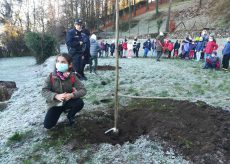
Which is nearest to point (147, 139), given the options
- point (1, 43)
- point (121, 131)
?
point (121, 131)

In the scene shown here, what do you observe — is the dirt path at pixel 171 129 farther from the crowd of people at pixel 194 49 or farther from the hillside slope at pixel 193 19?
the hillside slope at pixel 193 19

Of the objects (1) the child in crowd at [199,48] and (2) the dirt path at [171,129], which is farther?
(1) the child in crowd at [199,48]

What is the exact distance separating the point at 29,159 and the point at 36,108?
2.95 m

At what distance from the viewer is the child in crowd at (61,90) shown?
532cm

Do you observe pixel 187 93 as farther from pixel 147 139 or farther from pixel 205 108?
pixel 147 139

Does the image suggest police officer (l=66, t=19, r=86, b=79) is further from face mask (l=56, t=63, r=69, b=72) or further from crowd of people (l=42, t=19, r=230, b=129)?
face mask (l=56, t=63, r=69, b=72)

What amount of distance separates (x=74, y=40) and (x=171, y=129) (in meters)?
5.61

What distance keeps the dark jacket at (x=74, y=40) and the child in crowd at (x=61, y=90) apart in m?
4.57

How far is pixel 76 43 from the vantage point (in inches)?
395

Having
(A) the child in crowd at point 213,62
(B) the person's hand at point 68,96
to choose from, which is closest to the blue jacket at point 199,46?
(A) the child in crowd at point 213,62

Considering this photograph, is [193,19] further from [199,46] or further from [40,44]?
[199,46]

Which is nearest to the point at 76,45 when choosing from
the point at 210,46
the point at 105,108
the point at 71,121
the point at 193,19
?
the point at 105,108

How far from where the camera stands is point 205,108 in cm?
679

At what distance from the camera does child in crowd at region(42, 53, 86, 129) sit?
5.32 meters
